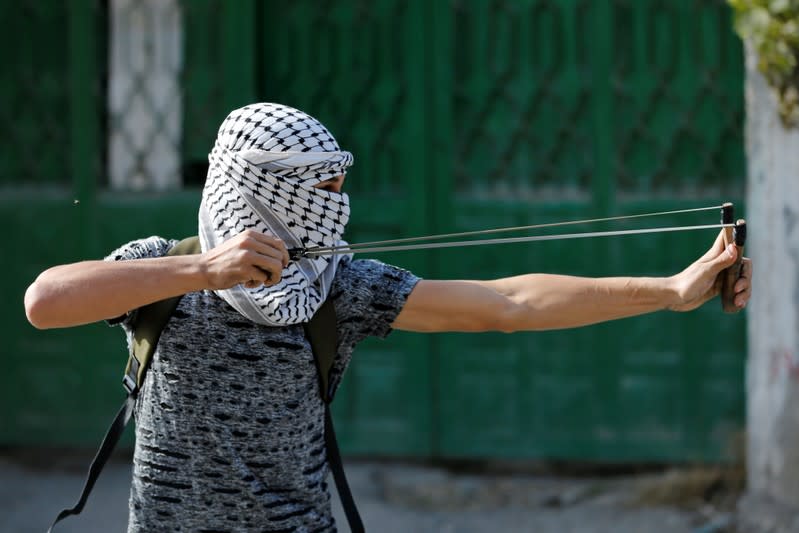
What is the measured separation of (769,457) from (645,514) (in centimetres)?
66

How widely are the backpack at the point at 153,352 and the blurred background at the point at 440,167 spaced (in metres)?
3.13

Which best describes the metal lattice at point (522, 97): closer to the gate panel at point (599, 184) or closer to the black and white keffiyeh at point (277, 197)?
the gate panel at point (599, 184)

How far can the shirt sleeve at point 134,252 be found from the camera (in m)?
2.54

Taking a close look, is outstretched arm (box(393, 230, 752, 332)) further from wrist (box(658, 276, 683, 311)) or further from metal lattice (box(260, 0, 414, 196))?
metal lattice (box(260, 0, 414, 196))

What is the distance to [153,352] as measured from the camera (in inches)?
100

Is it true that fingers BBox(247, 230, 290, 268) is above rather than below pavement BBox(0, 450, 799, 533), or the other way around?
above

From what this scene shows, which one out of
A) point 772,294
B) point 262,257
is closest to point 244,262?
point 262,257

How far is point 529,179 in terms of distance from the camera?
5.82 m

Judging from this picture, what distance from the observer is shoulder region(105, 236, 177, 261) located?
99.7 inches

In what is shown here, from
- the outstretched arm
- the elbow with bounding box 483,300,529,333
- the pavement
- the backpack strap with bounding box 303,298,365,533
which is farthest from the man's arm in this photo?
the pavement

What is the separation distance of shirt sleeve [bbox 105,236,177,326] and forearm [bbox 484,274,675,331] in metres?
0.80

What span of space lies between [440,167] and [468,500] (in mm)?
1663

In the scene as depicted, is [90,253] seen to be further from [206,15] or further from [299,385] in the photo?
[299,385]

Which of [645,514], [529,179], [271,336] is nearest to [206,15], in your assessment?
[529,179]
